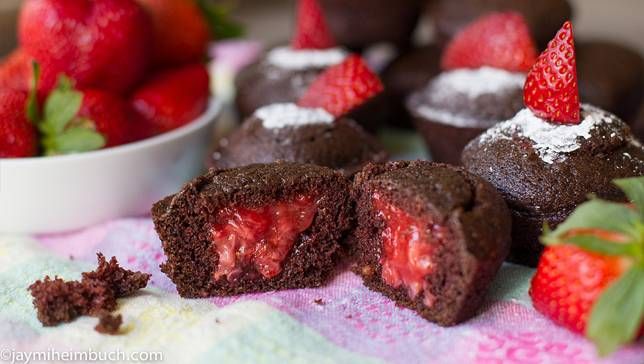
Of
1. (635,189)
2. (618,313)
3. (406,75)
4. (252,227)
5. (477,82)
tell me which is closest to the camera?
(618,313)

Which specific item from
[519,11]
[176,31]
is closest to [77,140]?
[176,31]

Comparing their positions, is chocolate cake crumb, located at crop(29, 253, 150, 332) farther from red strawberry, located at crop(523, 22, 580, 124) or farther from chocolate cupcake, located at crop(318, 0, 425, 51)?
chocolate cupcake, located at crop(318, 0, 425, 51)

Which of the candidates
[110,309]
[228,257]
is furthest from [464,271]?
[110,309]

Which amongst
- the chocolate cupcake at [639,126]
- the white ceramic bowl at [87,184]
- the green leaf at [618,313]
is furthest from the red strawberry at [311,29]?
the green leaf at [618,313]

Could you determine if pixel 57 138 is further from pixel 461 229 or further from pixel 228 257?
pixel 461 229

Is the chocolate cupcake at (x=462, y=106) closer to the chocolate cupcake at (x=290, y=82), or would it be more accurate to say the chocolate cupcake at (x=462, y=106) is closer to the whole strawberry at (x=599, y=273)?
the chocolate cupcake at (x=290, y=82)

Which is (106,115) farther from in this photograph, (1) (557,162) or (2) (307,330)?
(1) (557,162)

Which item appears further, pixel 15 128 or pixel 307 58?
pixel 307 58
